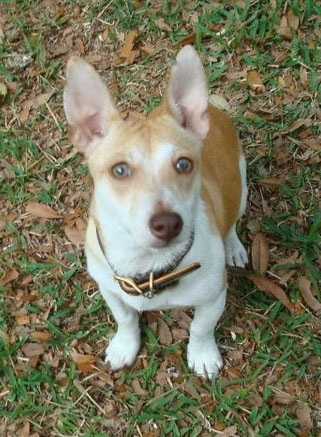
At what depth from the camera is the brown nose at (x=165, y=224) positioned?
3.05m

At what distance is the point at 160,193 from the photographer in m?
3.11

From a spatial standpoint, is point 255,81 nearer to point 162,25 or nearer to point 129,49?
point 162,25

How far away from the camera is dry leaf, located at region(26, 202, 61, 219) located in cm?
504

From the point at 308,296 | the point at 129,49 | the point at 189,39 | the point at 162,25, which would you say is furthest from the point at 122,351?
the point at 162,25

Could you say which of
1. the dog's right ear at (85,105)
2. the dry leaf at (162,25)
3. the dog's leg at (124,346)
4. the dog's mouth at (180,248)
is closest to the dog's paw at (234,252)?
the dog's leg at (124,346)

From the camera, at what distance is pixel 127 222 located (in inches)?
126

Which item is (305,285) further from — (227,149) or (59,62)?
(59,62)

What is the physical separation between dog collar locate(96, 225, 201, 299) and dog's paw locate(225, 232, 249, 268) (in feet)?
3.63

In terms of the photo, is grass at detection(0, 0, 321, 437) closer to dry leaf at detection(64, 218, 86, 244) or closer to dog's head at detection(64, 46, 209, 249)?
dry leaf at detection(64, 218, 86, 244)

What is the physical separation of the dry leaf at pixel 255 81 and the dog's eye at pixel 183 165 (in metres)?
2.23

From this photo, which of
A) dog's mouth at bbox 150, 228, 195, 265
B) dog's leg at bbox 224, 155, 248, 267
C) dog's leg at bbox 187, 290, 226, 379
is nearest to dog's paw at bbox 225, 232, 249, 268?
dog's leg at bbox 224, 155, 248, 267

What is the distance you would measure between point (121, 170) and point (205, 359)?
1.59 metres

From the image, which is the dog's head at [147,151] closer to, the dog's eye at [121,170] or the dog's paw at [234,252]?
the dog's eye at [121,170]

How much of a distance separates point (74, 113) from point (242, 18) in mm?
2577
